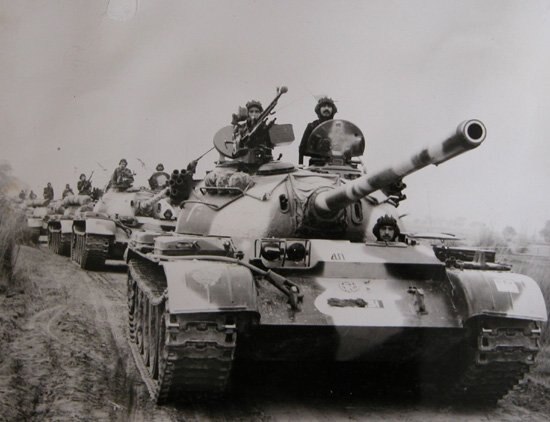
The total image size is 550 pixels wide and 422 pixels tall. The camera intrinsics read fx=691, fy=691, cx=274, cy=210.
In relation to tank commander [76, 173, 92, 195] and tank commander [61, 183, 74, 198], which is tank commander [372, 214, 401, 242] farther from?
tank commander [61, 183, 74, 198]

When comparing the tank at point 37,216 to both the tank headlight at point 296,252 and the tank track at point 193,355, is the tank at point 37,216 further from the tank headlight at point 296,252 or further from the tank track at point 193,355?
the tank headlight at point 296,252

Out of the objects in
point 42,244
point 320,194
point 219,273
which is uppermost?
point 320,194

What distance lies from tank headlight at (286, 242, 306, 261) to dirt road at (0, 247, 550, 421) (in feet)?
4.98

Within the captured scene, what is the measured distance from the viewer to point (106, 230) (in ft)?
54.8

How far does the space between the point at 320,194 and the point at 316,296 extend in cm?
136

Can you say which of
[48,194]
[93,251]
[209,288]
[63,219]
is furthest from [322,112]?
[48,194]

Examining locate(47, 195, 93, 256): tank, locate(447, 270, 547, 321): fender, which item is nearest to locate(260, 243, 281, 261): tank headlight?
locate(447, 270, 547, 321): fender

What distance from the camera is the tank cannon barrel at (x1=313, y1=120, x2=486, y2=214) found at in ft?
17.0

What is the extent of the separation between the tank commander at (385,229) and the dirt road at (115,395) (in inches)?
68.8

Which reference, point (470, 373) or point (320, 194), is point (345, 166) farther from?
point (470, 373)

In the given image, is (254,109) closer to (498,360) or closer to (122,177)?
(498,360)

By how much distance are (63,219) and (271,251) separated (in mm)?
14817

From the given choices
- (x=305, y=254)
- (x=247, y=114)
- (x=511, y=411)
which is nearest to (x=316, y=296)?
(x=305, y=254)

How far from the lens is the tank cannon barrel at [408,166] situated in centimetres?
518
